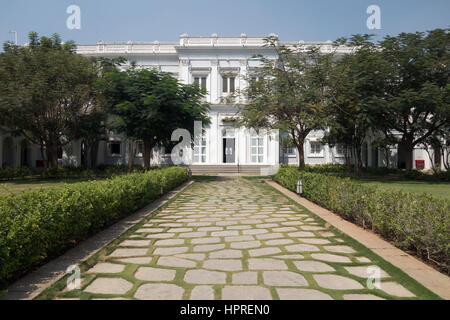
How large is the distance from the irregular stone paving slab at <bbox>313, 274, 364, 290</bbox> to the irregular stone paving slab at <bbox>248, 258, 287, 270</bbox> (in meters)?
0.51

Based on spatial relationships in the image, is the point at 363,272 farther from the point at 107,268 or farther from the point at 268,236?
the point at 107,268

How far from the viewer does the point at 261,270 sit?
379 cm

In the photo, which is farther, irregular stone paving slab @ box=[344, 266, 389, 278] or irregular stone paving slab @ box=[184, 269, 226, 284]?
irregular stone paving slab @ box=[344, 266, 389, 278]

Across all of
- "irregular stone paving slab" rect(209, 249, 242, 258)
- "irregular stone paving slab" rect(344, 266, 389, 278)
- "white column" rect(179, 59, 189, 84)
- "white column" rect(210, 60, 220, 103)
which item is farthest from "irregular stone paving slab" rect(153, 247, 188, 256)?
"white column" rect(179, 59, 189, 84)

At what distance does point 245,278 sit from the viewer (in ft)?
11.6

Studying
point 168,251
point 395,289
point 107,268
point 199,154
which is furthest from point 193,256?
point 199,154

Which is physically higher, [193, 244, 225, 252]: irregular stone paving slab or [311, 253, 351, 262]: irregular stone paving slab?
[311, 253, 351, 262]: irregular stone paving slab

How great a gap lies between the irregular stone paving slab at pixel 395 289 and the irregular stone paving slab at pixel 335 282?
0.26 m

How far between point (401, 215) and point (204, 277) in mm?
3341

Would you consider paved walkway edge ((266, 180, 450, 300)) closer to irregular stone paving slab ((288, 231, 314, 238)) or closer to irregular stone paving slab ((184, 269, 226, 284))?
irregular stone paving slab ((288, 231, 314, 238))

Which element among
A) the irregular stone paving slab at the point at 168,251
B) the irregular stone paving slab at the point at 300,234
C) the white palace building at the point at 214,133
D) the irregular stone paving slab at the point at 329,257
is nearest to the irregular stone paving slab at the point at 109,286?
the irregular stone paving slab at the point at 168,251

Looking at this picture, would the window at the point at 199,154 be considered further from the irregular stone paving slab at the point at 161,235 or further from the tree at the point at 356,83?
the irregular stone paving slab at the point at 161,235

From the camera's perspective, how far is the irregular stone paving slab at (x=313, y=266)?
3818 millimetres

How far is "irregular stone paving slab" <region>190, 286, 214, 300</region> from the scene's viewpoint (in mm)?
3042
